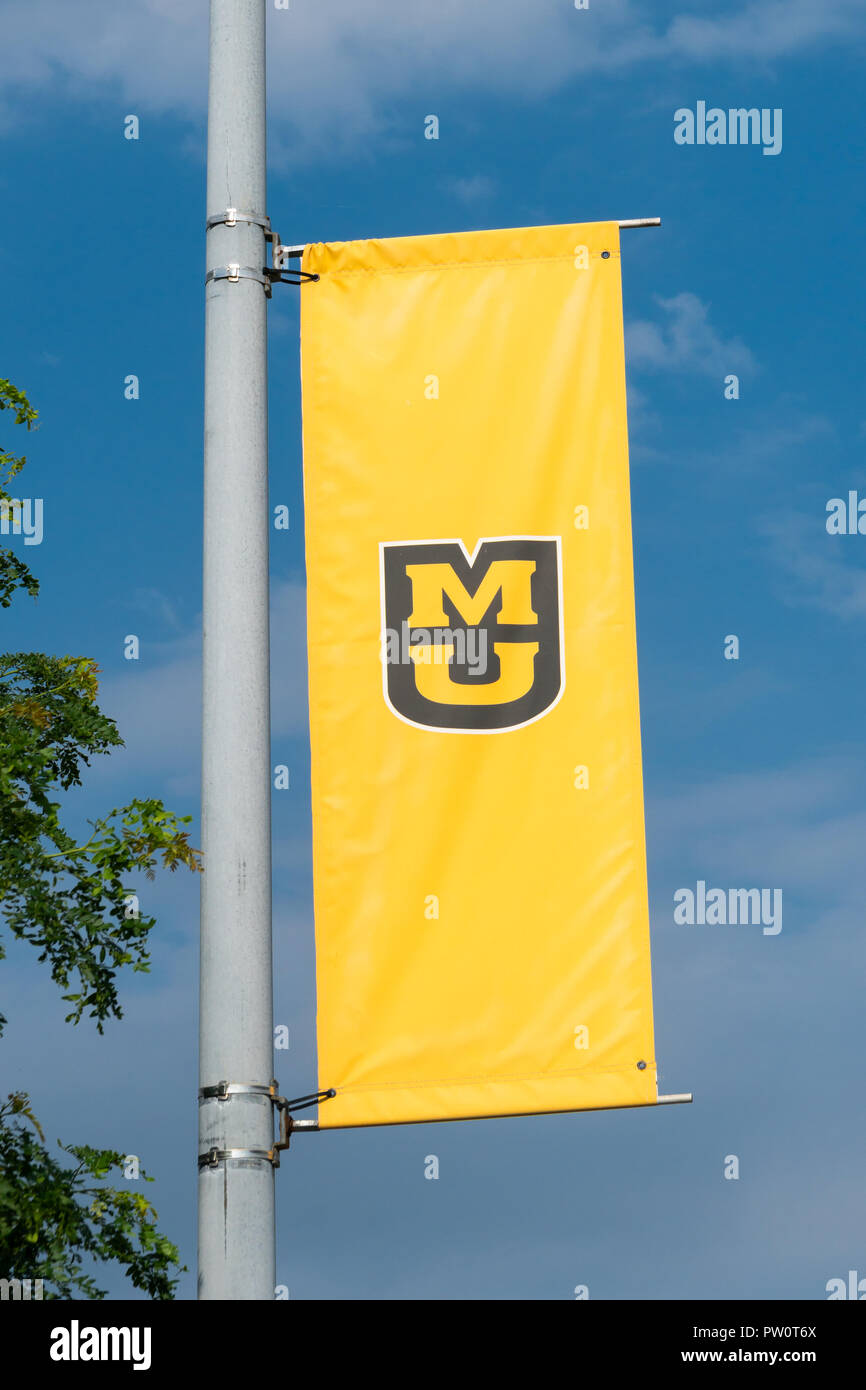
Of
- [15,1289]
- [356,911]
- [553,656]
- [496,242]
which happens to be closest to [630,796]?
[553,656]

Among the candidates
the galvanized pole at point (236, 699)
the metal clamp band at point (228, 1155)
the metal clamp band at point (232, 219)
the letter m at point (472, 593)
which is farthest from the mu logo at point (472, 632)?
the metal clamp band at point (228, 1155)

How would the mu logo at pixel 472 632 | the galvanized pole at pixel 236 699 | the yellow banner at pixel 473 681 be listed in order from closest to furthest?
1. the galvanized pole at pixel 236 699
2. the yellow banner at pixel 473 681
3. the mu logo at pixel 472 632

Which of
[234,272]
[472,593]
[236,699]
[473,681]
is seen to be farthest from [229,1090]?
[234,272]

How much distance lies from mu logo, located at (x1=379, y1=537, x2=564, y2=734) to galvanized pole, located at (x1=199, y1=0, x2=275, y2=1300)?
Result: 508 millimetres

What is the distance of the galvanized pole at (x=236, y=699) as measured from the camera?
5730mm

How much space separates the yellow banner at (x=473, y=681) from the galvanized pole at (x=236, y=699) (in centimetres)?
30

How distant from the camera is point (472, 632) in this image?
21.2ft

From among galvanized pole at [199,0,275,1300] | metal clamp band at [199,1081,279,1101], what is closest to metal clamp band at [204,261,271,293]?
galvanized pole at [199,0,275,1300]

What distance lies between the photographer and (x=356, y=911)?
620cm

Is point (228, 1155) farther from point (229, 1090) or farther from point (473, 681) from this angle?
point (473, 681)

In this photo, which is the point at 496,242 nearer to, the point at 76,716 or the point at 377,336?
the point at 377,336

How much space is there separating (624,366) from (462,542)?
92 centimetres

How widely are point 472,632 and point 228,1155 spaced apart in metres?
1.99

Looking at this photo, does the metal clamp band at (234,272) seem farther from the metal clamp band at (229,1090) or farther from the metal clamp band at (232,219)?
the metal clamp band at (229,1090)
